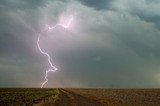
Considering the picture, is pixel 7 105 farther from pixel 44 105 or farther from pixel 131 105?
pixel 131 105

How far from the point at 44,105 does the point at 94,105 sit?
20.6 feet

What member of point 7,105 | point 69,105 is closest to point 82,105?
point 69,105

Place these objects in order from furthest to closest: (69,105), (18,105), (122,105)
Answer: (18,105) < (122,105) < (69,105)

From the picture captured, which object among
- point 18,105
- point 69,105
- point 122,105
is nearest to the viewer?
point 69,105

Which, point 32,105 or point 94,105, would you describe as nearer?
point 94,105

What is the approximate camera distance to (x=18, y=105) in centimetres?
4384

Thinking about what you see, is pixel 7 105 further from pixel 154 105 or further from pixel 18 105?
pixel 154 105

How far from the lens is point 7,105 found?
1754 inches

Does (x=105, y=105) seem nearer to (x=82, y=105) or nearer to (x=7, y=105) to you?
(x=82, y=105)

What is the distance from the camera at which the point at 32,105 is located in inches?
1766

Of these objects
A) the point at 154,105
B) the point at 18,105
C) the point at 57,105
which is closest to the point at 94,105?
the point at 57,105

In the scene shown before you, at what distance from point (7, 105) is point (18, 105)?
1701 millimetres

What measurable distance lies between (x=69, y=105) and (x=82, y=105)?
145 centimetres

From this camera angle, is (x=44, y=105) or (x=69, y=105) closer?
(x=69, y=105)
